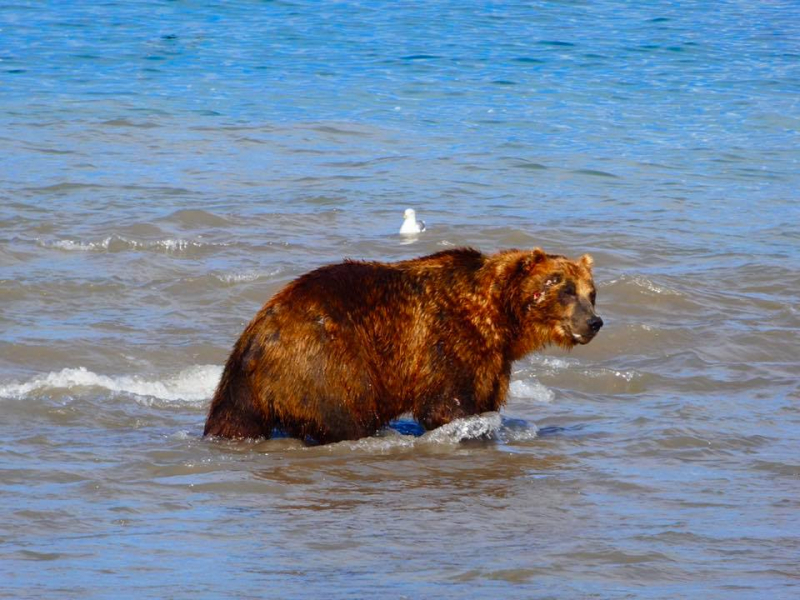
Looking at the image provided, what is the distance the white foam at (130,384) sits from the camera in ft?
27.7

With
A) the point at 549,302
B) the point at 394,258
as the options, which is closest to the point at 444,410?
the point at 549,302

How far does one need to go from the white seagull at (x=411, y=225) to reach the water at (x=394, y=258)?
0.64 feet

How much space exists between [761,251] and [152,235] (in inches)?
220

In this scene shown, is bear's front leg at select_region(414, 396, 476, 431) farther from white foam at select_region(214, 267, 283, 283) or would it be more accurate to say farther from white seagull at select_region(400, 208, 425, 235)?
white seagull at select_region(400, 208, 425, 235)

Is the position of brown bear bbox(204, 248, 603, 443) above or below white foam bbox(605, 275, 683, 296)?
above

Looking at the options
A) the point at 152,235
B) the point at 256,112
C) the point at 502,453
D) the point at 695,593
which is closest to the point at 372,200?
the point at 152,235

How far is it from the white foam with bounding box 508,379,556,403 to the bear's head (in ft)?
3.46

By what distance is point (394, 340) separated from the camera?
24.5ft

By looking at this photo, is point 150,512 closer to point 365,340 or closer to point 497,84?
point 365,340

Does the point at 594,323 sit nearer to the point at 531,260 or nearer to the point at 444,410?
the point at 531,260

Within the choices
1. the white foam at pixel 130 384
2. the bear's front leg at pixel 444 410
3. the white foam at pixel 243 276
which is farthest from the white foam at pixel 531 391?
the white foam at pixel 243 276

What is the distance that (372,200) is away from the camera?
1482 cm

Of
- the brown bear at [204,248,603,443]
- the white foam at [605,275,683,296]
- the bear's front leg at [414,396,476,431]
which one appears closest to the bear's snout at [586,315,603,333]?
the brown bear at [204,248,603,443]

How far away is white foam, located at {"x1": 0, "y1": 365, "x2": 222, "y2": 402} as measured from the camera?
8.44 m
